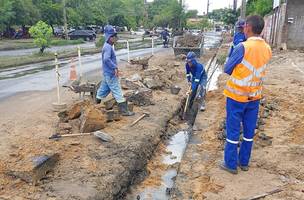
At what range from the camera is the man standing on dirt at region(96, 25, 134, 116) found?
282 inches

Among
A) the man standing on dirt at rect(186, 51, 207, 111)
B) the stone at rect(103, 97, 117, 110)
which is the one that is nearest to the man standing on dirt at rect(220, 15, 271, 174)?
the man standing on dirt at rect(186, 51, 207, 111)

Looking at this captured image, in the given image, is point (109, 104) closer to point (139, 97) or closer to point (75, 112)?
point (75, 112)

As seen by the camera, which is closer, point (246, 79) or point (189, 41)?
point (246, 79)

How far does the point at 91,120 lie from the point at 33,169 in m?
1.99

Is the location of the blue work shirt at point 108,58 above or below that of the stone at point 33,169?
above

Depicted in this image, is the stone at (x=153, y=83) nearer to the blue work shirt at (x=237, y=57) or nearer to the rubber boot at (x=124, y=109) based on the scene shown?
the rubber boot at (x=124, y=109)

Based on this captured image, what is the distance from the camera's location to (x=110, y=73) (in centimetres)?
740

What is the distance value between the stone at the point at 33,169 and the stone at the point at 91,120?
1467mm

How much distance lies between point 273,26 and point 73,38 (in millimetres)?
23572

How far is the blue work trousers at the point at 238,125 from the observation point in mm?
4918

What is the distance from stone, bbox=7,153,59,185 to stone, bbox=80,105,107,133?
4.81 ft

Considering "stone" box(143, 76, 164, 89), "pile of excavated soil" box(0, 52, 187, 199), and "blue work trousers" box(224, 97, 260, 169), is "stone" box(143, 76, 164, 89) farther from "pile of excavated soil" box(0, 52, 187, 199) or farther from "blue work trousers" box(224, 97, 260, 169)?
"blue work trousers" box(224, 97, 260, 169)

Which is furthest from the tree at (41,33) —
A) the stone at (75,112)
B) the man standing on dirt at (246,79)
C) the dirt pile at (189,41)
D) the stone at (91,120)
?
the man standing on dirt at (246,79)

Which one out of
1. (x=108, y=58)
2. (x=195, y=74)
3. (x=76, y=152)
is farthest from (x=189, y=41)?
(x=76, y=152)
